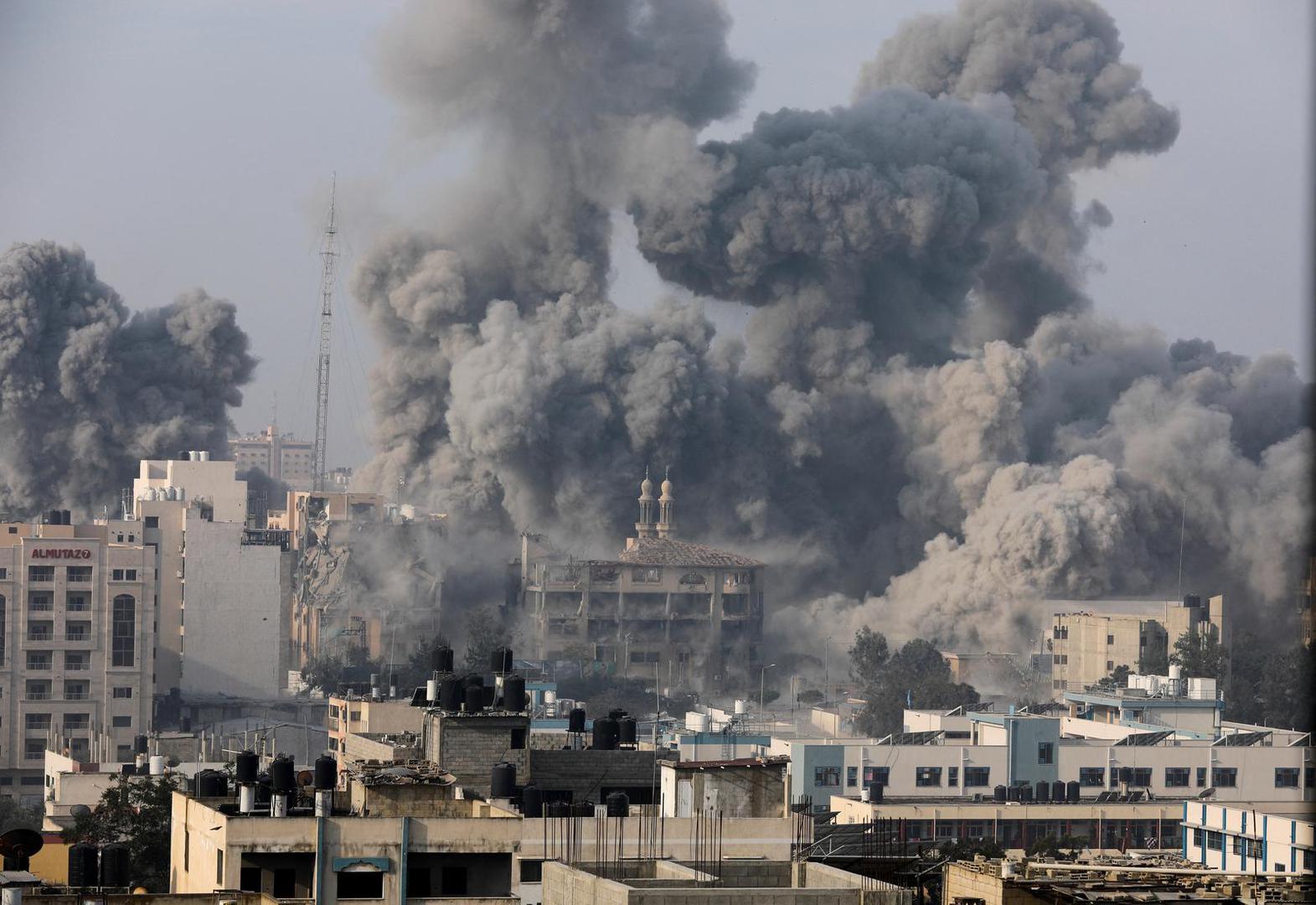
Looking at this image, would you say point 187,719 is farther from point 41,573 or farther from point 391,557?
point 391,557

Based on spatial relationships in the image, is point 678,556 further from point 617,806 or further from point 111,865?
point 111,865

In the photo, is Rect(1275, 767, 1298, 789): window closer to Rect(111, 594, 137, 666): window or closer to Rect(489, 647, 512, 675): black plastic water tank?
Rect(489, 647, 512, 675): black plastic water tank

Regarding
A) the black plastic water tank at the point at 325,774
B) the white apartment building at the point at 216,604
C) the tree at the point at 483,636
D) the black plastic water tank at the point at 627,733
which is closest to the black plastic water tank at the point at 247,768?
the black plastic water tank at the point at 325,774

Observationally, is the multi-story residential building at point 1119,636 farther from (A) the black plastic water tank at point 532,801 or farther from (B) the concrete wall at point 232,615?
(A) the black plastic water tank at point 532,801

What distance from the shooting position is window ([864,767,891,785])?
55.2 meters

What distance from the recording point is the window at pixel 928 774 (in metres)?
55.7

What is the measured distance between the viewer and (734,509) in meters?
98.7

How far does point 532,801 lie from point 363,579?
207 ft

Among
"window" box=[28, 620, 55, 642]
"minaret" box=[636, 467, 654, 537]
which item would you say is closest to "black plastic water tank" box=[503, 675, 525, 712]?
"window" box=[28, 620, 55, 642]

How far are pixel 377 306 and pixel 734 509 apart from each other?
12.8 m

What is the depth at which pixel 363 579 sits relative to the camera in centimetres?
9069

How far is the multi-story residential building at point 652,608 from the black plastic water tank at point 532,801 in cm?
5988

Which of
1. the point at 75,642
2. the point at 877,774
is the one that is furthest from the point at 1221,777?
the point at 75,642

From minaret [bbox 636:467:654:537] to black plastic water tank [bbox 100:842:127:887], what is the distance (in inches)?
2774
